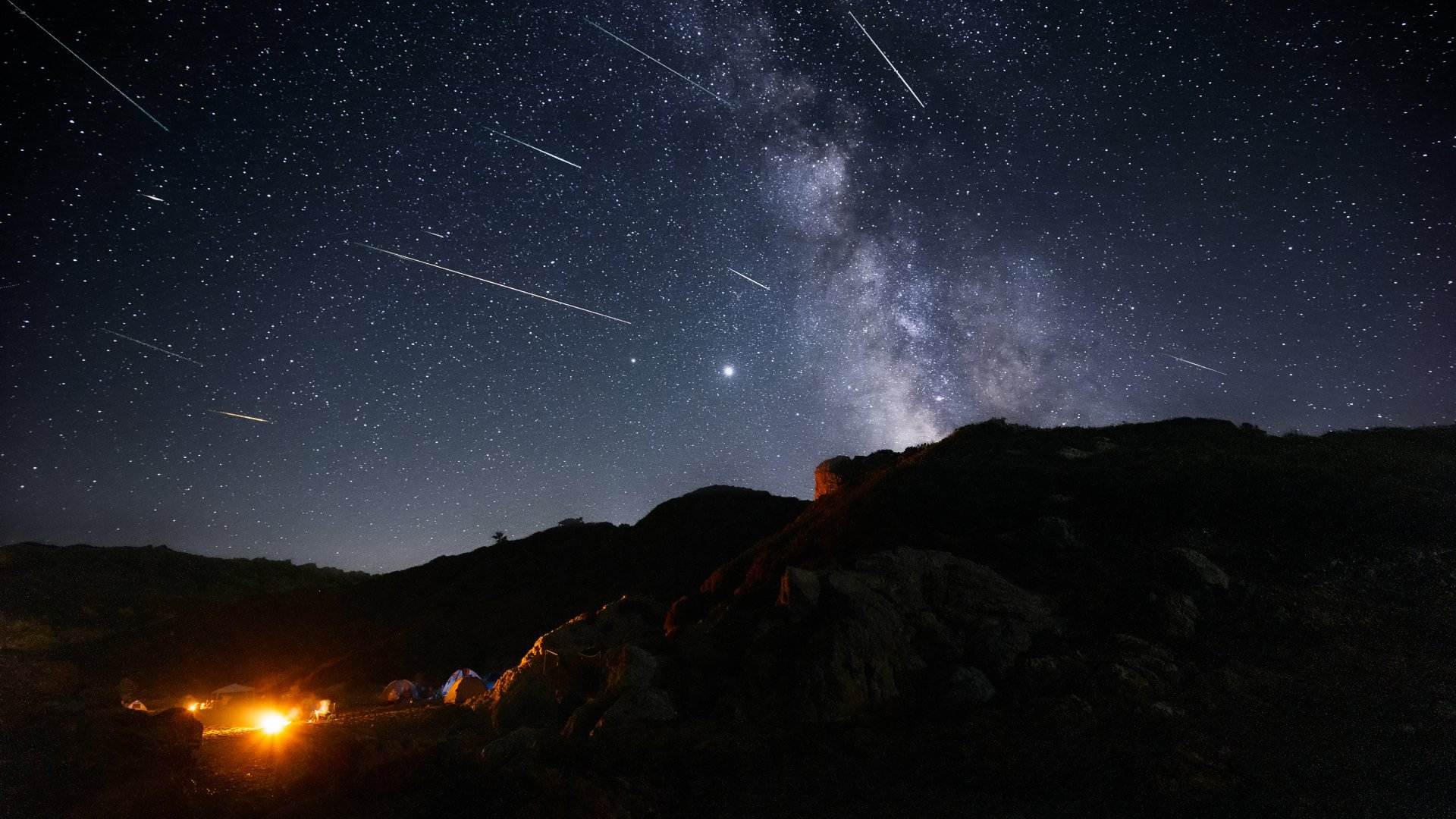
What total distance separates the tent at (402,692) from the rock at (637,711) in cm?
2224

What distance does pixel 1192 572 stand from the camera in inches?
594

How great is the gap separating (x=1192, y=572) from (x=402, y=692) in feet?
109

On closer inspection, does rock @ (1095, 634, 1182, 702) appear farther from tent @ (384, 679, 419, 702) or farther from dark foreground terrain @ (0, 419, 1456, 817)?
tent @ (384, 679, 419, 702)

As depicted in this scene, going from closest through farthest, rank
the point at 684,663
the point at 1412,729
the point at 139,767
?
the point at 1412,729
the point at 139,767
the point at 684,663

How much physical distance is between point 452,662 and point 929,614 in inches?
1243

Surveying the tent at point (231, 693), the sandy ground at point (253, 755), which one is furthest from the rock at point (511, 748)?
the tent at point (231, 693)

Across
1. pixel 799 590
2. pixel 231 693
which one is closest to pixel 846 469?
pixel 799 590

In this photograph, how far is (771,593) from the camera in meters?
18.4

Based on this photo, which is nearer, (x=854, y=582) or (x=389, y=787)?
(x=389, y=787)

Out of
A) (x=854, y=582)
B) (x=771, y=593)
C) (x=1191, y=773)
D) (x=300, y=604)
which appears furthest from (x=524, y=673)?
(x=300, y=604)

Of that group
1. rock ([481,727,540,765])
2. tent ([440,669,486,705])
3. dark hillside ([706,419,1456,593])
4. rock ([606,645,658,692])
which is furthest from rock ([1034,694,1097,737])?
tent ([440,669,486,705])

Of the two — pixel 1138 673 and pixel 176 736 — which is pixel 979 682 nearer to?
pixel 1138 673

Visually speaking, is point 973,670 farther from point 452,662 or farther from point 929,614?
point 452,662

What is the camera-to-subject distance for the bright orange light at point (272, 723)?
953 inches
